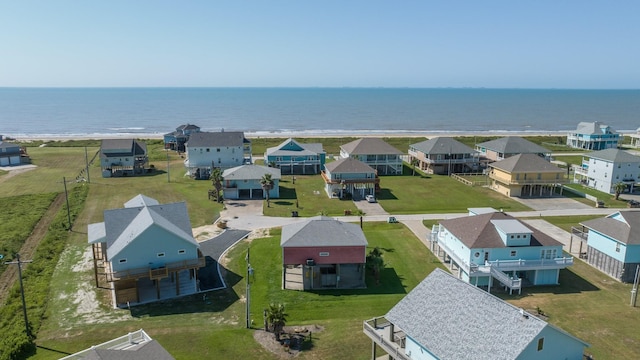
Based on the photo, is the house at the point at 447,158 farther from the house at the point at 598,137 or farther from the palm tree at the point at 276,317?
the palm tree at the point at 276,317

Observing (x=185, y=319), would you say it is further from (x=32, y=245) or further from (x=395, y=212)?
(x=395, y=212)

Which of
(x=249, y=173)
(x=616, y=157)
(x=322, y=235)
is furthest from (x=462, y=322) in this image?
(x=616, y=157)

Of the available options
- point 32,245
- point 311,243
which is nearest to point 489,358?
point 311,243

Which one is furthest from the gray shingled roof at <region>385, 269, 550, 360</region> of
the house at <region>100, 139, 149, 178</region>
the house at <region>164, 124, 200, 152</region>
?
the house at <region>164, 124, 200, 152</region>

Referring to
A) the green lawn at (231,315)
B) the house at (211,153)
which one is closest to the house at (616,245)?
the green lawn at (231,315)

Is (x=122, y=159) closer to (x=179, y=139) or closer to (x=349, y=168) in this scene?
(x=179, y=139)
